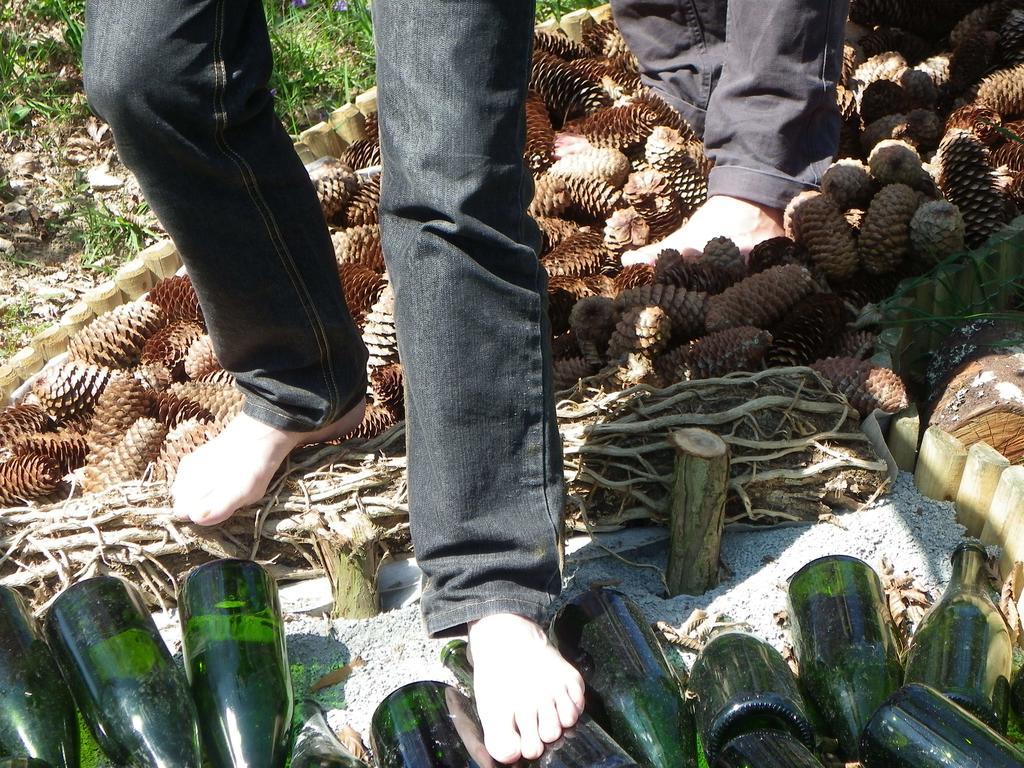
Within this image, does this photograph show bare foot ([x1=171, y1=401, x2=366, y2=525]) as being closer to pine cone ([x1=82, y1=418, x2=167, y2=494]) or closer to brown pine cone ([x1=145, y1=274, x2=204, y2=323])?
pine cone ([x1=82, y1=418, x2=167, y2=494])

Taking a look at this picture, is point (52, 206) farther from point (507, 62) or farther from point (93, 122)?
point (507, 62)

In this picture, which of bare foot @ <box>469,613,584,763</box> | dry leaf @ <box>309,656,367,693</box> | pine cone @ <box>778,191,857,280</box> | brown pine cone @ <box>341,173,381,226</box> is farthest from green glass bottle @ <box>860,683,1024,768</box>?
brown pine cone @ <box>341,173,381,226</box>

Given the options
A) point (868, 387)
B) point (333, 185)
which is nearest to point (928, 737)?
point (868, 387)

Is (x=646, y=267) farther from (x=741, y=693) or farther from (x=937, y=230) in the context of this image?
(x=741, y=693)

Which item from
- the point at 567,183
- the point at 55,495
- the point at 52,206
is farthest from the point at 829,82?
the point at 52,206

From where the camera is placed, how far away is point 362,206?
290cm

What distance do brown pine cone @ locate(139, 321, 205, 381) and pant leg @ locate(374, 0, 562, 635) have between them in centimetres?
108

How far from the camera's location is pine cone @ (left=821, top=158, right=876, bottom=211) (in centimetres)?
268

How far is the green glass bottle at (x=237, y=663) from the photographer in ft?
4.93

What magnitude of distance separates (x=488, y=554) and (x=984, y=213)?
6.09 ft

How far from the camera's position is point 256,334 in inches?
72.8

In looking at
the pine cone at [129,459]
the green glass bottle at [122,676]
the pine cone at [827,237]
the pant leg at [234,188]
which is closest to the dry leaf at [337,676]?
the green glass bottle at [122,676]

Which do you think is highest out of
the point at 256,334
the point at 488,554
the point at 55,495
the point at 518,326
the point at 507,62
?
the point at 507,62

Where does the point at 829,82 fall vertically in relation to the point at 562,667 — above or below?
above
